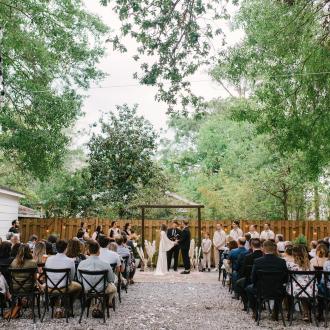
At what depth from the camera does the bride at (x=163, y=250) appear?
15.5 meters

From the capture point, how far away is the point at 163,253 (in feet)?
51.6

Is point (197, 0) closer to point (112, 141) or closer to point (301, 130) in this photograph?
point (301, 130)

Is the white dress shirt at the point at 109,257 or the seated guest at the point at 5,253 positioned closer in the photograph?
the seated guest at the point at 5,253

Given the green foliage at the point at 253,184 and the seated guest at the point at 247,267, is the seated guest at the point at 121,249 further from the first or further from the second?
the green foliage at the point at 253,184

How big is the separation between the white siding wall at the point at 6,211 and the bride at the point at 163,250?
22.7 feet

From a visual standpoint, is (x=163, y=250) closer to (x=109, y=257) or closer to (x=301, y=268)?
(x=109, y=257)

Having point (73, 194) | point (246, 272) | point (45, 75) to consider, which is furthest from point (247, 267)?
point (73, 194)

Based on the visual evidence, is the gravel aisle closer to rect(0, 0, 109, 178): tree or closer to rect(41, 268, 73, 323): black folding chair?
rect(41, 268, 73, 323): black folding chair

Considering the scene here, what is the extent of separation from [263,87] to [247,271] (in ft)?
18.1

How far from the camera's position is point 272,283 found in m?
→ 7.41

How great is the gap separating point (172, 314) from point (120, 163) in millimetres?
14603

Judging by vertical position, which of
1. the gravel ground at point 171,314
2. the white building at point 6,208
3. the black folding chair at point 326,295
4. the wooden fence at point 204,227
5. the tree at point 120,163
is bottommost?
the gravel ground at point 171,314

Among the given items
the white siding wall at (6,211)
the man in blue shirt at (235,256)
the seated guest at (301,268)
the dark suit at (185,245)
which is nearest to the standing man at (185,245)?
the dark suit at (185,245)

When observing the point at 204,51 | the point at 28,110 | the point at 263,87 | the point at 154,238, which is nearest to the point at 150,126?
the point at 154,238
